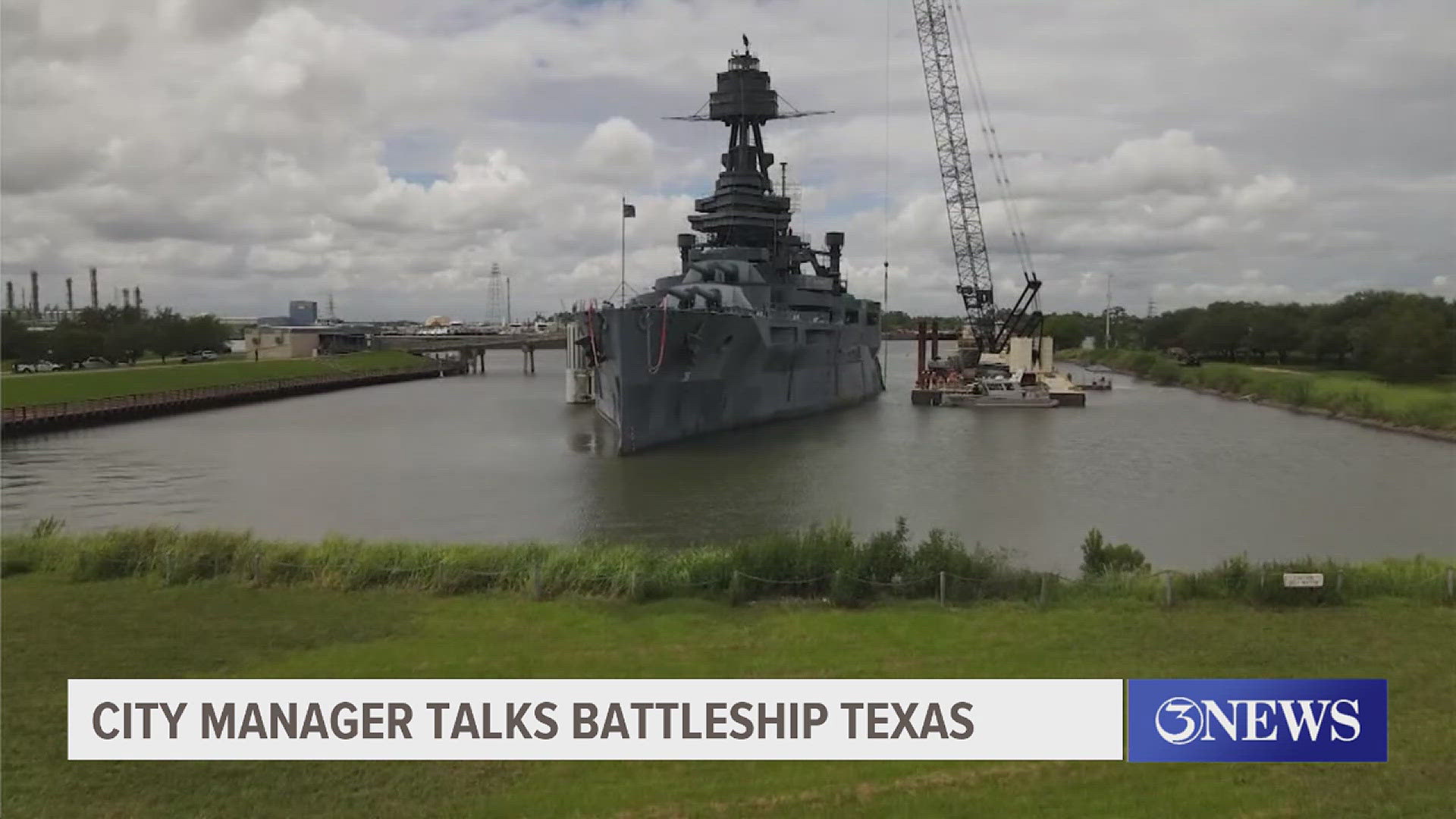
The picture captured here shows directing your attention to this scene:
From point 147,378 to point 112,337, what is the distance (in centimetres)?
2054

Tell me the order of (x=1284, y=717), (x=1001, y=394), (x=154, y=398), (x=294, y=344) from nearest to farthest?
(x=1284, y=717)
(x=154, y=398)
(x=1001, y=394)
(x=294, y=344)

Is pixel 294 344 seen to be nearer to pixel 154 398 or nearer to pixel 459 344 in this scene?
pixel 459 344

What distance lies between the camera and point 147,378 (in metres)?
52.1

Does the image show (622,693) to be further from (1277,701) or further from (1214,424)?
(1214,424)

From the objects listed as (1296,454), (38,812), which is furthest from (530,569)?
(1296,454)

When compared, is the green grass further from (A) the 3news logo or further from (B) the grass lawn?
(A) the 3news logo

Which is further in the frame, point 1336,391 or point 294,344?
point 294,344

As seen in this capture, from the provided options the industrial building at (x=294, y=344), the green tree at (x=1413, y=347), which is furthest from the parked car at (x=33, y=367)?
the green tree at (x=1413, y=347)

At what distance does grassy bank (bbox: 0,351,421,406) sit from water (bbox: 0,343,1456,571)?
5237mm

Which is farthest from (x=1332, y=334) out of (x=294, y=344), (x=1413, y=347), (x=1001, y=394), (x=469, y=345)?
(x=294, y=344)

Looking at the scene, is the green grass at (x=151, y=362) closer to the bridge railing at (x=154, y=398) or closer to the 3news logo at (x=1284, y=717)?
the bridge railing at (x=154, y=398)

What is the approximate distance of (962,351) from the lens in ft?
246

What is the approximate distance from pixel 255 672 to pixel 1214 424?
43.2m

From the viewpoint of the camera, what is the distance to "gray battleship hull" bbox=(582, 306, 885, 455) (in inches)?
1171
